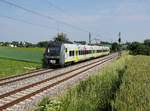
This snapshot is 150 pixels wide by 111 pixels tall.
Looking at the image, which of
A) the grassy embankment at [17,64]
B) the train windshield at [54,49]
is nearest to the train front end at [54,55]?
the train windshield at [54,49]

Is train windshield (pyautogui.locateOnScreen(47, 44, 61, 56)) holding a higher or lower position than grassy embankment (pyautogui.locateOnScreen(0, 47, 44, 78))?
higher

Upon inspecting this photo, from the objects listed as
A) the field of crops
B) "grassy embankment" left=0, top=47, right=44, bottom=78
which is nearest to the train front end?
"grassy embankment" left=0, top=47, right=44, bottom=78

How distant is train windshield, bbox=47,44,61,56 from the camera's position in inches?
1151

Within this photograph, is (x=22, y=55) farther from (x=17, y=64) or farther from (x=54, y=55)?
(x=54, y=55)

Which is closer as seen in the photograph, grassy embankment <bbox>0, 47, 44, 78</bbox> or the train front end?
grassy embankment <bbox>0, 47, 44, 78</bbox>

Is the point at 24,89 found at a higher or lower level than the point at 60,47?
lower

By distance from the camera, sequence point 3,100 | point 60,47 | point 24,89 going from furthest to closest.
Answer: point 60,47, point 24,89, point 3,100

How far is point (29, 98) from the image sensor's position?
43.2 feet

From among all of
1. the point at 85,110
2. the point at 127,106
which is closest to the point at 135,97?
the point at 127,106

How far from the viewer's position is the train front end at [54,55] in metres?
29.1

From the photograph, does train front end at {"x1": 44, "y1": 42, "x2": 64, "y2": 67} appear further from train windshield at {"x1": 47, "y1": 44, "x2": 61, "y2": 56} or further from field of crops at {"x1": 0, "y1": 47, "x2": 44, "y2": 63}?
field of crops at {"x1": 0, "y1": 47, "x2": 44, "y2": 63}

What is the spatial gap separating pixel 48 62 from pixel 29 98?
55.3ft

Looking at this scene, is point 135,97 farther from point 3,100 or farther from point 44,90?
point 44,90

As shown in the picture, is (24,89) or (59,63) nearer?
(24,89)
